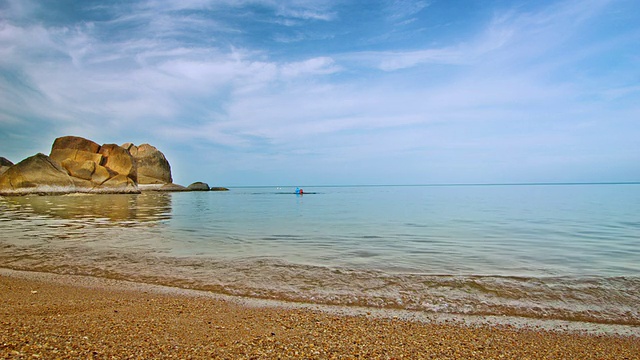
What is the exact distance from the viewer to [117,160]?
246ft

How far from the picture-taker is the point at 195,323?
462 centimetres

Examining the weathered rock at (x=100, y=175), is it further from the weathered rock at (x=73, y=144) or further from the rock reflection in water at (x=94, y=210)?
the rock reflection in water at (x=94, y=210)

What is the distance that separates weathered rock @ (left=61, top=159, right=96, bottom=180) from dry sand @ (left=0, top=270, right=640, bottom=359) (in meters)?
73.3

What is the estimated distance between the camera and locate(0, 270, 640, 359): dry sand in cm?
369

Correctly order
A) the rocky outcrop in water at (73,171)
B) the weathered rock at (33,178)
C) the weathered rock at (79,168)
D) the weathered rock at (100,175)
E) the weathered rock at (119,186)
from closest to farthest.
A: 1. the weathered rock at (33,178)
2. the rocky outcrop in water at (73,171)
3. the weathered rock at (79,168)
4. the weathered rock at (100,175)
5. the weathered rock at (119,186)

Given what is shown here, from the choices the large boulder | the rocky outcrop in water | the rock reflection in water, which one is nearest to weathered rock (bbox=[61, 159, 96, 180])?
the rocky outcrop in water

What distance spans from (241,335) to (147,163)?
10406 cm

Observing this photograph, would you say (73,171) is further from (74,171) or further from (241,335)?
(241,335)

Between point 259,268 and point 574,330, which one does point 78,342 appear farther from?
point 574,330

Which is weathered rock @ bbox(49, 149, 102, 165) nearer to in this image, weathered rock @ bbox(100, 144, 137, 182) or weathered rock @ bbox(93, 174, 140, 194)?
weathered rock @ bbox(100, 144, 137, 182)

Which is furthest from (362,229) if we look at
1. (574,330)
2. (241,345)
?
(241,345)

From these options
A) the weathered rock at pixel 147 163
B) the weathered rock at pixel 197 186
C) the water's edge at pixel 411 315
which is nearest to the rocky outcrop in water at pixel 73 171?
the weathered rock at pixel 147 163

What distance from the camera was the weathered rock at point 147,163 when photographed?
9794 cm

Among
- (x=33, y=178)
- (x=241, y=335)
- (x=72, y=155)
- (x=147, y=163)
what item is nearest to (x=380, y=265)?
(x=241, y=335)
